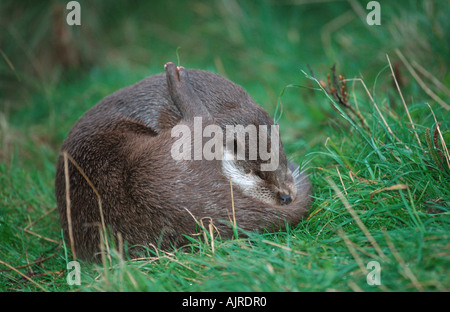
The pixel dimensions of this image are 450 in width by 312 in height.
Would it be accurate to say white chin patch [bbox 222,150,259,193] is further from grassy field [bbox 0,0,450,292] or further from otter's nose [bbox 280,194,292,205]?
grassy field [bbox 0,0,450,292]

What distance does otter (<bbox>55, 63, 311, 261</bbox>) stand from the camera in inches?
89.3

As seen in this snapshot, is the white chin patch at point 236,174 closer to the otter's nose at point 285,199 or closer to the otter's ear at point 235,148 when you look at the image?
the otter's ear at point 235,148

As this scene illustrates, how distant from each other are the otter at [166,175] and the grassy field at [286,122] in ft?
0.41

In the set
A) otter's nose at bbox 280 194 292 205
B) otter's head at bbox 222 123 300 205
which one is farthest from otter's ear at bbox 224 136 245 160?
otter's nose at bbox 280 194 292 205

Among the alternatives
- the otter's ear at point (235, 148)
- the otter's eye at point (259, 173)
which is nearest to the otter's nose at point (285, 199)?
the otter's eye at point (259, 173)

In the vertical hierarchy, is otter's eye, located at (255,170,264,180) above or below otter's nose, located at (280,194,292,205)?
above

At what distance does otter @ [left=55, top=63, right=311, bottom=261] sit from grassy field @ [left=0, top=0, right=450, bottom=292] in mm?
125

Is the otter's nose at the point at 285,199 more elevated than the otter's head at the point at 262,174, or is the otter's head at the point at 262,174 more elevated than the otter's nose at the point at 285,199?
the otter's head at the point at 262,174

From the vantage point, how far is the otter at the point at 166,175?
2268mm

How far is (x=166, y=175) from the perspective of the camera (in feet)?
7.54

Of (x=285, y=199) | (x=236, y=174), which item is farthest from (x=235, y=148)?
(x=285, y=199)
